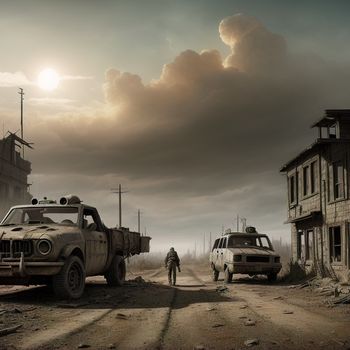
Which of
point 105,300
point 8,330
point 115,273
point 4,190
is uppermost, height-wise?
point 4,190

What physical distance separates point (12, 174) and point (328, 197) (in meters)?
31.6

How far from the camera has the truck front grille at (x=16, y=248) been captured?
35.7 ft

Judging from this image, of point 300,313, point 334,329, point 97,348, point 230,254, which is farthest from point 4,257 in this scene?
point 230,254

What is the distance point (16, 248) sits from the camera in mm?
10938

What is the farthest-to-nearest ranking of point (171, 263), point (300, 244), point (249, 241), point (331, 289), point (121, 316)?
point (300, 244)
point (249, 241)
point (171, 263)
point (331, 289)
point (121, 316)

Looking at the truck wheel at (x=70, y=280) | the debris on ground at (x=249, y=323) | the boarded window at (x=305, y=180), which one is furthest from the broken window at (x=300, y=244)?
the debris on ground at (x=249, y=323)

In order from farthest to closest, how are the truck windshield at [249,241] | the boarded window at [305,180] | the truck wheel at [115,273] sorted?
the boarded window at [305,180] < the truck windshield at [249,241] < the truck wheel at [115,273]

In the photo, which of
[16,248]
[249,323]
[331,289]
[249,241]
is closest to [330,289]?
[331,289]

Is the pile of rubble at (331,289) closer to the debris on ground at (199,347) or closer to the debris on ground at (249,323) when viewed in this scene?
the debris on ground at (249,323)

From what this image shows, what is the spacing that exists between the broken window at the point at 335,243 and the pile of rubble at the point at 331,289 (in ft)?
3.78

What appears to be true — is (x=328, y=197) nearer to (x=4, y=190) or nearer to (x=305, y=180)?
(x=305, y=180)

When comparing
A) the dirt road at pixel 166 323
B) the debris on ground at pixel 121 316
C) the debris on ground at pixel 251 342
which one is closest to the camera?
the debris on ground at pixel 251 342

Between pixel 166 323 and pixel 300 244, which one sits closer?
pixel 166 323

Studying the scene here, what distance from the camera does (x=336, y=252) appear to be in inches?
814
